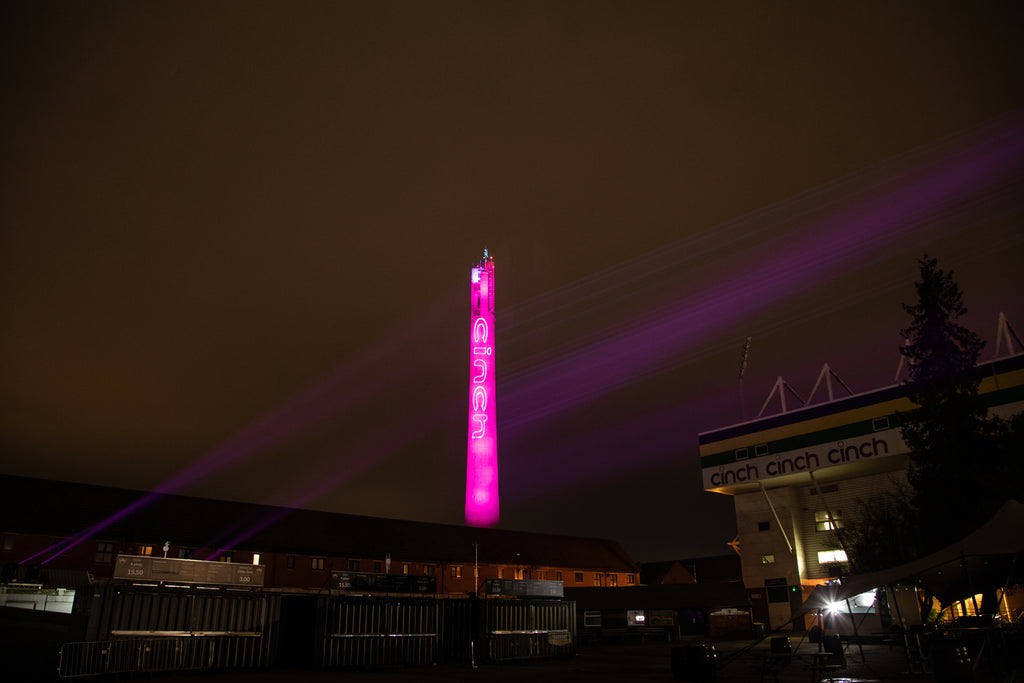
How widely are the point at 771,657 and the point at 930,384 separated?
609 inches

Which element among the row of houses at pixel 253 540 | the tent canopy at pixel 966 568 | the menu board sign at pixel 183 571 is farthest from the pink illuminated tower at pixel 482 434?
the tent canopy at pixel 966 568

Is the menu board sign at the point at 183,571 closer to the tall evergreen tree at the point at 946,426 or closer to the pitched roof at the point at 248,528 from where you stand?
the tall evergreen tree at the point at 946,426

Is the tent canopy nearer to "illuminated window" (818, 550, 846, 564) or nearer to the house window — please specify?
"illuminated window" (818, 550, 846, 564)

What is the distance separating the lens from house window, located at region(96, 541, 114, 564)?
47069 millimetres

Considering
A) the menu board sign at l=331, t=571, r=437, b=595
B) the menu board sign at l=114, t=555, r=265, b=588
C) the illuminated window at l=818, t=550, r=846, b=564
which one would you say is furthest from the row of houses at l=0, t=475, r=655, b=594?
the illuminated window at l=818, t=550, r=846, b=564

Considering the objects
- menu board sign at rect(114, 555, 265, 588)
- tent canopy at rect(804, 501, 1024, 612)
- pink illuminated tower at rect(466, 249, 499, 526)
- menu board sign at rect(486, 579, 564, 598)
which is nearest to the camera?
tent canopy at rect(804, 501, 1024, 612)

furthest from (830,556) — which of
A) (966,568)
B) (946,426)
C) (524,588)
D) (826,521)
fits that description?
(966,568)

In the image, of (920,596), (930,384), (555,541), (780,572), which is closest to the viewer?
(930,384)

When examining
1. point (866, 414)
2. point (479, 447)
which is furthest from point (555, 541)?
point (866, 414)

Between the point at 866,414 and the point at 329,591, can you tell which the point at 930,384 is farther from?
the point at 329,591

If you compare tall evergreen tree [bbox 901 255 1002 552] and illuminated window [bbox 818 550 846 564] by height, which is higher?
tall evergreen tree [bbox 901 255 1002 552]

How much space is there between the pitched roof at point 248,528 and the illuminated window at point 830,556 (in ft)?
97.5

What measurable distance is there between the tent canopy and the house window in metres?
46.2

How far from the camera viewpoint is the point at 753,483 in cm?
5397
